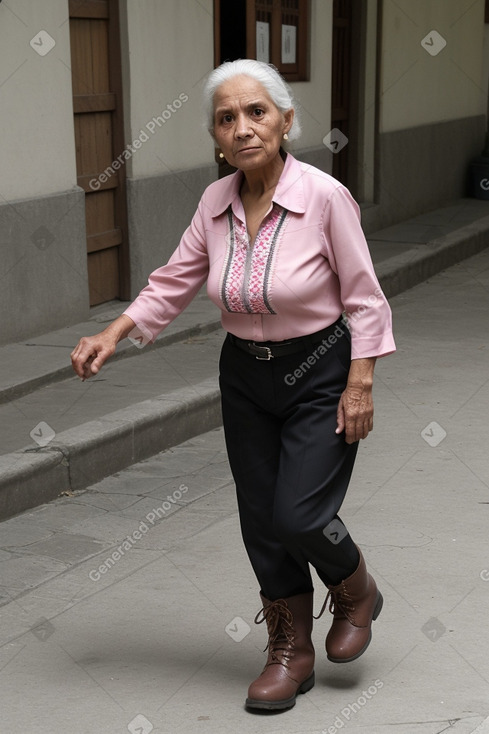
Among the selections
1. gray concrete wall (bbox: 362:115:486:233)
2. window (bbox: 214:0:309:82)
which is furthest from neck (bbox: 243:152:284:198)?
gray concrete wall (bbox: 362:115:486:233)

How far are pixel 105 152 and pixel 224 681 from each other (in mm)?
5874

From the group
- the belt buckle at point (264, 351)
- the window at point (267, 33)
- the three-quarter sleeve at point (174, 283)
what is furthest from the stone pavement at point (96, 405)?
the window at point (267, 33)

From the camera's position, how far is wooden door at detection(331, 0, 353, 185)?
13336 millimetres

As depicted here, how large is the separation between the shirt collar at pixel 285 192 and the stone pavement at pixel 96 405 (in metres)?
2.07

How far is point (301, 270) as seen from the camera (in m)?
3.54

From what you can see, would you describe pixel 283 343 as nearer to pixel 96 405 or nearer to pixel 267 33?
pixel 96 405

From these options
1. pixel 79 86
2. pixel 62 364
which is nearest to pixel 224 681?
pixel 62 364

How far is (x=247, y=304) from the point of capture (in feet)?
11.7

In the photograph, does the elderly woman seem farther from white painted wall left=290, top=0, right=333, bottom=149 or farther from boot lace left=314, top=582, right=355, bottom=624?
white painted wall left=290, top=0, right=333, bottom=149

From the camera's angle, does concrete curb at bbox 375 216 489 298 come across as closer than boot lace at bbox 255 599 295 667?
No

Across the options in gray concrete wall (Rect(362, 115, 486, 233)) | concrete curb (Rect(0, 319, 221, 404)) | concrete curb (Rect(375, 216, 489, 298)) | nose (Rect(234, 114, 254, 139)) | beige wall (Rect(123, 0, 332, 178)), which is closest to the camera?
nose (Rect(234, 114, 254, 139))

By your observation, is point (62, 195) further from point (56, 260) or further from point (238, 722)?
point (238, 722)

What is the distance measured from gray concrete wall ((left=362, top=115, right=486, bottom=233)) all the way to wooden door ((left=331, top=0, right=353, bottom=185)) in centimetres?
39

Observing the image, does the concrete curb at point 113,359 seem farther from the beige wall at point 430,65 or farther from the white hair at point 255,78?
the beige wall at point 430,65
